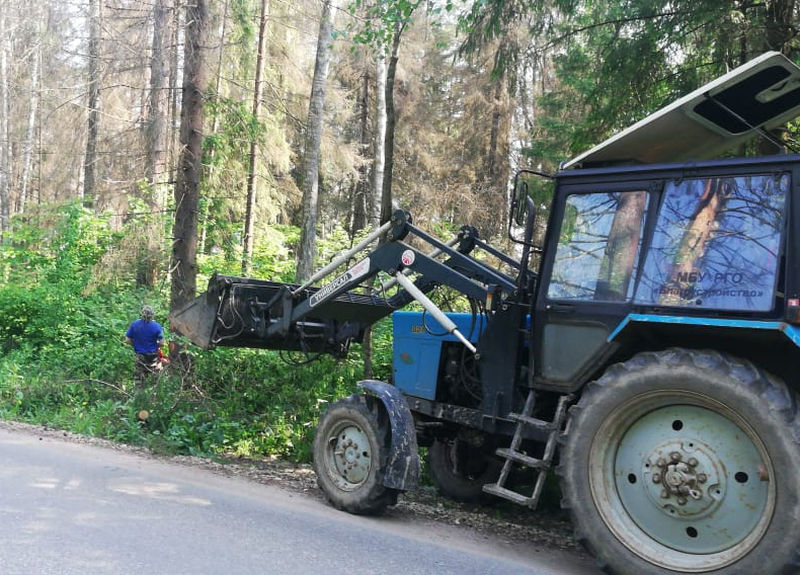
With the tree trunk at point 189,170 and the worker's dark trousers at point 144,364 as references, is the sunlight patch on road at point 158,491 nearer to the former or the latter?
the worker's dark trousers at point 144,364

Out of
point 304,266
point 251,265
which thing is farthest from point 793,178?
point 251,265

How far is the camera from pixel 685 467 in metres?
4.54

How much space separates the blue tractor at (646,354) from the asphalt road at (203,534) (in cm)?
50

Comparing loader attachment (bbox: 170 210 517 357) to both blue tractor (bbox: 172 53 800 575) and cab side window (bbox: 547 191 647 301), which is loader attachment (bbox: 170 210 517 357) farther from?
cab side window (bbox: 547 191 647 301)

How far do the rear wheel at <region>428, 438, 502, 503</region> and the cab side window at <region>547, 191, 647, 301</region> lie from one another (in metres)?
2.63

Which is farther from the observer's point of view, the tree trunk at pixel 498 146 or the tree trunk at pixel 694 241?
the tree trunk at pixel 498 146

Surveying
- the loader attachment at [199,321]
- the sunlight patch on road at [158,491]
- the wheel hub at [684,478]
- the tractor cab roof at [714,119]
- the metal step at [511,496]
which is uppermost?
the tractor cab roof at [714,119]

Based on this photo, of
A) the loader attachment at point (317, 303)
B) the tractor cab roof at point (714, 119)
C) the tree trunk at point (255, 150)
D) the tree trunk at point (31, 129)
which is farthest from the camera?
the tree trunk at point (31, 129)

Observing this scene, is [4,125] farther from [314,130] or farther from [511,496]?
[511,496]

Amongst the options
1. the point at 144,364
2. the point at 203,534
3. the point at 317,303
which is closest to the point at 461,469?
the point at 317,303

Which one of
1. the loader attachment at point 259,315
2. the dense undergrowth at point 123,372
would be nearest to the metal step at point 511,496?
the loader attachment at point 259,315

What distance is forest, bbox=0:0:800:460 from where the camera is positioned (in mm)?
9367

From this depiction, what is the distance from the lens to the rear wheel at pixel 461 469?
7.47 metres

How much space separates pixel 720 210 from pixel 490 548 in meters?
3.01
